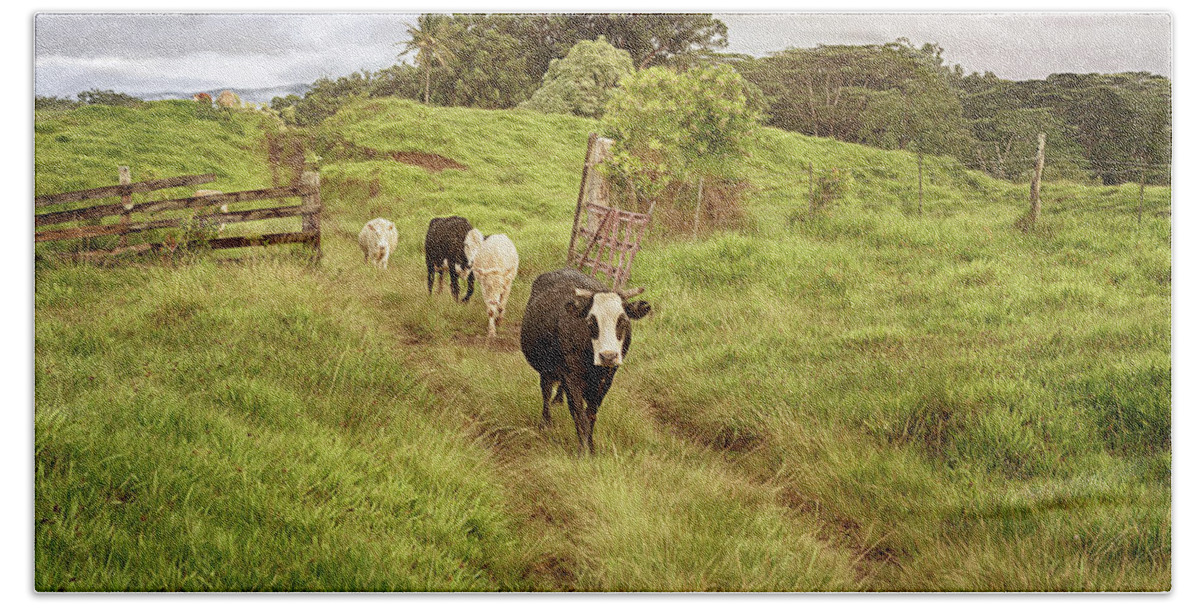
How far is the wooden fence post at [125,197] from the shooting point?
3816mm

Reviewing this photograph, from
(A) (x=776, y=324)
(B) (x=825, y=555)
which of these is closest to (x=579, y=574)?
(B) (x=825, y=555)

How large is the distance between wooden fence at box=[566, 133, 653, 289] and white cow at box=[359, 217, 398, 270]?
1.02 m

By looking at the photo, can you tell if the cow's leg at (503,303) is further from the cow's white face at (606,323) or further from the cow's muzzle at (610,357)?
the cow's muzzle at (610,357)

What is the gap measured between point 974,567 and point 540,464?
2.06 meters

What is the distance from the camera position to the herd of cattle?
3605mm

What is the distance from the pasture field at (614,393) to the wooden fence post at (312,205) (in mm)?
86

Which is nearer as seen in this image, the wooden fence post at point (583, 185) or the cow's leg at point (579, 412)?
the cow's leg at point (579, 412)

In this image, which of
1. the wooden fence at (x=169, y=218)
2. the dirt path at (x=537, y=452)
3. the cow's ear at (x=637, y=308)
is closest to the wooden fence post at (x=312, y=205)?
the wooden fence at (x=169, y=218)

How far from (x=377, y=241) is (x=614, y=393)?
5.13ft

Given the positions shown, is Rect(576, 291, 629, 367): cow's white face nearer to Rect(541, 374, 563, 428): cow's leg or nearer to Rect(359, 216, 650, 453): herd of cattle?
Rect(359, 216, 650, 453): herd of cattle

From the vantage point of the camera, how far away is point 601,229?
4.07m

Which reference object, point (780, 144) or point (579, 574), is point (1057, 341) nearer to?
point (780, 144)

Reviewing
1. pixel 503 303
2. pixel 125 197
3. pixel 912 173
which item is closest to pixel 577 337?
pixel 503 303

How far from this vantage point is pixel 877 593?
328cm
